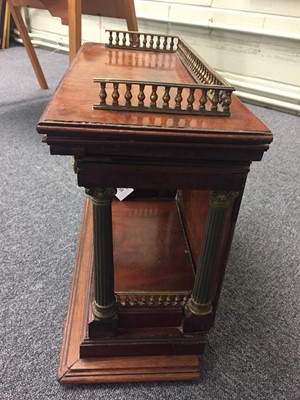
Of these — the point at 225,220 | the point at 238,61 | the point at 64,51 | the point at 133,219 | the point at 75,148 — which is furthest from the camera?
the point at 64,51

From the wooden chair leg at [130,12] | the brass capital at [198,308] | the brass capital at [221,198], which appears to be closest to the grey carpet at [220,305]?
the brass capital at [198,308]

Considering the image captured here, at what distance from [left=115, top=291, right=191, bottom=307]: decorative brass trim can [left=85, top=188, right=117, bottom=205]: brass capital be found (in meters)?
0.24

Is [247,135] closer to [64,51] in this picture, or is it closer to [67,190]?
[67,190]

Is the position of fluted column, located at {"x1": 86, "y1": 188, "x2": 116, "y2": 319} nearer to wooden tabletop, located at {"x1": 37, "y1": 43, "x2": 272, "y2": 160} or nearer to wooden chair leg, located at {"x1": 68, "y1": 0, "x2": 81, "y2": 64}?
wooden tabletop, located at {"x1": 37, "y1": 43, "x2": 272, "y2": 160}

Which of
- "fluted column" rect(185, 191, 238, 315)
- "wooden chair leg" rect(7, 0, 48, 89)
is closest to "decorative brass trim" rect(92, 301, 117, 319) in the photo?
"fluted column" rect(185, 191, 238, 315)

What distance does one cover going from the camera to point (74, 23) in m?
1.26

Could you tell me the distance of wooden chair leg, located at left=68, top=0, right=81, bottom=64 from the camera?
4.04 ft

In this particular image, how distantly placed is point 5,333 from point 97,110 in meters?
0.55

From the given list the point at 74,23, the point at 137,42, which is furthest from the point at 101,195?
the point at 74,23

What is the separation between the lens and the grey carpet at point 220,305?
0.66 meters

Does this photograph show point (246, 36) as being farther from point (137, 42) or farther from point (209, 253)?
point (209, 253)

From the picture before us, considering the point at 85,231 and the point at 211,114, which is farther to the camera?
the point at 85,231

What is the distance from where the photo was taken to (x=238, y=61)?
2162 millimetres

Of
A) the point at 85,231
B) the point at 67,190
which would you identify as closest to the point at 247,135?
the point at 85,231
